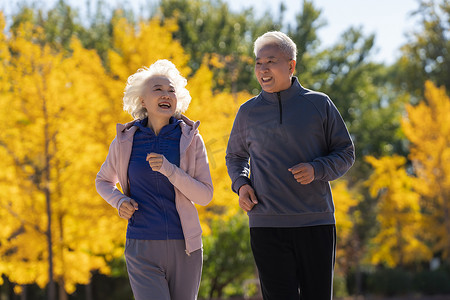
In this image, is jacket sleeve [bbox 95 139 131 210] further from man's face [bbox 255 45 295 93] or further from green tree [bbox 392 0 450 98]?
green tree [bbox 392 0 450 98]

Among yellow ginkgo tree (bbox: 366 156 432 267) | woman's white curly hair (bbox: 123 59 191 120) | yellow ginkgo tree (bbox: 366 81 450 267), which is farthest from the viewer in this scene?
yellow ginkgo tree (bbox: 366 156 432 267)

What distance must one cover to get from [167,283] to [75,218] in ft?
28.8

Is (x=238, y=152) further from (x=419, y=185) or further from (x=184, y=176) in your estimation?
(x=419, y=185)

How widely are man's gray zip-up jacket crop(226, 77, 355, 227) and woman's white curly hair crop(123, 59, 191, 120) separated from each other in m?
0.41

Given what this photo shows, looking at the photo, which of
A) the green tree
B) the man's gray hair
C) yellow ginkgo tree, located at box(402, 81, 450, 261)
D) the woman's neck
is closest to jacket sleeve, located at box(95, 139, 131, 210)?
the woman's neck

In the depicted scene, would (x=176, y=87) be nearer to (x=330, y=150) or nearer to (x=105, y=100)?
(x=330, y=150)

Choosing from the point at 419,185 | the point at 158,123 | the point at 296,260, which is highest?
the point at 158,123

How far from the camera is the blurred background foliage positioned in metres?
10.7

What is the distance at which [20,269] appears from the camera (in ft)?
36.2

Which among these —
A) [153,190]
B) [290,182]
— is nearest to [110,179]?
[153,190]

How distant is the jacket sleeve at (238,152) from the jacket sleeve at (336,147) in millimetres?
430

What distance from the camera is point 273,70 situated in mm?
3104

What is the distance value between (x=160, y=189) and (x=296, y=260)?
0.74m

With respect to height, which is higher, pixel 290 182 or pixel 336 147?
pixel 336 147
